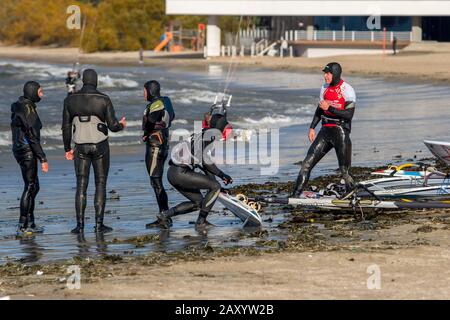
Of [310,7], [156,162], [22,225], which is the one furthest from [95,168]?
[310,7]

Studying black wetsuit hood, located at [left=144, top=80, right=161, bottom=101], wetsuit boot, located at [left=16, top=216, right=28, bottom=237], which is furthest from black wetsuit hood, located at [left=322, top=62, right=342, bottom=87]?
wetsuit boot, located at [left=16, top=216, right=28, bottom=237]

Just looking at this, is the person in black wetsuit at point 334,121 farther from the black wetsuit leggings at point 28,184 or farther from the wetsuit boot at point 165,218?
the black wetsuit leggings at point 28,184

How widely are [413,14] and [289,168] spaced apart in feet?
162

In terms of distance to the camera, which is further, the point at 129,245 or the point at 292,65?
the point at 292,65

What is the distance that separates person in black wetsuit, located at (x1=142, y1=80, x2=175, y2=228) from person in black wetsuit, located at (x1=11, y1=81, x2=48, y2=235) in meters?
1.28

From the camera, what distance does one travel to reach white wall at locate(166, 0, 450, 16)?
66.2 meters

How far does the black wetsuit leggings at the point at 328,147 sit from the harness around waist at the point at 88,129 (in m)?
2.71

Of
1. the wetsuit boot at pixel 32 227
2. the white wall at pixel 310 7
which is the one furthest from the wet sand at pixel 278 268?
the white wall at pixel 310 7

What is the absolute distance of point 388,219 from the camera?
1336cm

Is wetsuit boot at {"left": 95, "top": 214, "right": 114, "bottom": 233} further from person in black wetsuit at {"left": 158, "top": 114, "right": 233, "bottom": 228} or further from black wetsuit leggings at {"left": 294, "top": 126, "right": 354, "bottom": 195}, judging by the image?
black wetsuit leggings at {"left": 294, "top": 126, "right": 354, "bottom": 195}

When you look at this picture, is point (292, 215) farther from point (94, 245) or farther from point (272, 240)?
point (94, 245)

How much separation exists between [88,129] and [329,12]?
186 feet

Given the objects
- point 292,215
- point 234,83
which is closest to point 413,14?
point 234,83

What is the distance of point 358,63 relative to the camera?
59.8 m
